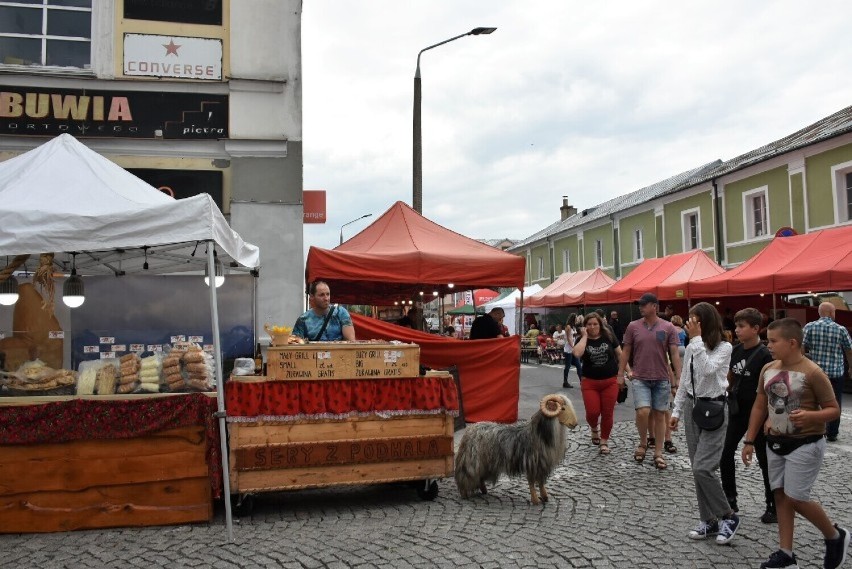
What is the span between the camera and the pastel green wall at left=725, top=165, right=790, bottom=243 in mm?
23641

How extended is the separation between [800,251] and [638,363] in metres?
9.75

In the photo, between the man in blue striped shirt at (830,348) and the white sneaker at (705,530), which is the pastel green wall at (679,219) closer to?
the man in blue striped shirt at (830,348)

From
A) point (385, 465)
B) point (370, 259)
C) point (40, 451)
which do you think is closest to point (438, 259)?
point (370, 259)

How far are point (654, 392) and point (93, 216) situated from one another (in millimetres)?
5870

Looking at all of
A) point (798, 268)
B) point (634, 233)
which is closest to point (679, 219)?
point (634, 233)

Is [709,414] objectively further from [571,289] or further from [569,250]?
[569,250]

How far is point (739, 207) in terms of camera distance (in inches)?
1032

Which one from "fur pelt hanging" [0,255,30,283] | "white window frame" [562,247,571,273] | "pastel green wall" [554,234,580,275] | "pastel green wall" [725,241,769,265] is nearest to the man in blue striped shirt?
"fur pelt hanging" [0,255,30,283]

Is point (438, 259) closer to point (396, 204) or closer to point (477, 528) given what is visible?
point (396, 204)

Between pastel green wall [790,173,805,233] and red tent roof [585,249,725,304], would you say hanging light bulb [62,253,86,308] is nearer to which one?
red tent roof [585,249,725,304]

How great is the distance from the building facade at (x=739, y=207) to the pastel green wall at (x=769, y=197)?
0.12 ft

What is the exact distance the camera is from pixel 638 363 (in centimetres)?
729

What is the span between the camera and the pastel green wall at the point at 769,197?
23641 millimetres

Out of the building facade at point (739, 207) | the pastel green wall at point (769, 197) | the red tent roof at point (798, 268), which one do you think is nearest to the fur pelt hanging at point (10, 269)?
the red tent roof at point (798, 268)
